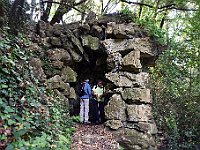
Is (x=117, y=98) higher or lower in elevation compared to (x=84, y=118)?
higher

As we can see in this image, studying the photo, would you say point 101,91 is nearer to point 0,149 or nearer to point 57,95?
point 57,95

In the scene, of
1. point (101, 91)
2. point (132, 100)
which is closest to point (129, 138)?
point (132, 100)

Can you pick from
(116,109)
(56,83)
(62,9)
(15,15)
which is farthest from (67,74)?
(62,9)

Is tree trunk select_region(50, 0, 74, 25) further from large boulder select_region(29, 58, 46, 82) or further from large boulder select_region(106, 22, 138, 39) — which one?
large boulder select_region(29, 58, 46, 82)

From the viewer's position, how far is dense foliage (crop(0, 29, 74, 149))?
3.19 metres

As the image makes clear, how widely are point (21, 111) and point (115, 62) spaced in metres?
4.25

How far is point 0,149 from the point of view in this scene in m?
3.00

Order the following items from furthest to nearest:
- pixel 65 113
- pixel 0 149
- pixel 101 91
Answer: pixel 101 91 → pixel 65 113 → pixel 0 149

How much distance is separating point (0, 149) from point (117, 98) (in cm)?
470

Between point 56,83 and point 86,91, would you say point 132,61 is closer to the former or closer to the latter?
point 86,91

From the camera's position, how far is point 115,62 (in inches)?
305

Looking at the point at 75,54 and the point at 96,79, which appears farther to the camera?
the point at 96,79

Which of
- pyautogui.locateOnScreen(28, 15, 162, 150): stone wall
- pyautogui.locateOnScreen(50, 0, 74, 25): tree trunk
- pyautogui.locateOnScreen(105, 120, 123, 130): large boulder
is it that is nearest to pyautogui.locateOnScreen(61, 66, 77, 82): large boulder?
pyautogui.locateOnScreen(28, 15, 162, 150): stone wall

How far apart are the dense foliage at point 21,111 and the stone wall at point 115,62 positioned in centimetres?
194
